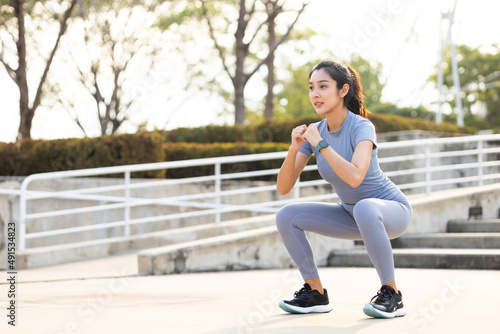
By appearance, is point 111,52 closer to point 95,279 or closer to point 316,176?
point 316,176

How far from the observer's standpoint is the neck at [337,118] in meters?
4.19

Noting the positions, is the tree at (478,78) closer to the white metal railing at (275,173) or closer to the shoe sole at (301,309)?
the white metal railing at (275,173)

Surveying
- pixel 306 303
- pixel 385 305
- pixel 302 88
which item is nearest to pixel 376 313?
pixel 385 305

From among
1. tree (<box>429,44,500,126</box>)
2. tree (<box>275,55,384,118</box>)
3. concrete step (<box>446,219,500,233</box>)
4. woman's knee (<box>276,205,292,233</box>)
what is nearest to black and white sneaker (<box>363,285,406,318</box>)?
woman's knee (<box>276,205,292,233</box>)

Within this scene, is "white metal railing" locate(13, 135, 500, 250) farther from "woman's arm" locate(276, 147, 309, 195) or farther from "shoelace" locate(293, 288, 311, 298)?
"shoelace" locate(293, 288, 311, 298)

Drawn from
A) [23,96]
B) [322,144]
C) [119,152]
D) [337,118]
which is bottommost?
[322,144]

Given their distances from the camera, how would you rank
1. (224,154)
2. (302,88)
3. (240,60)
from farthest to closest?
(302,88) → (240,60) → (224,154)

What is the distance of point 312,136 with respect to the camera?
401 cm

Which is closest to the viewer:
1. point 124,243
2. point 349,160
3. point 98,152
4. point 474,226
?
point 349,160

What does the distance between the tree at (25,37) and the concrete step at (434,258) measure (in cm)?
1055

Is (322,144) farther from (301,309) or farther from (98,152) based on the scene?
(98,152)

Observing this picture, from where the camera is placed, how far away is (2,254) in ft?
Result: 31.3

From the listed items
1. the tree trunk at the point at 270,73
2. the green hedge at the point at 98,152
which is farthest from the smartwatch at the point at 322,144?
the tree trunk at the point at 270,73

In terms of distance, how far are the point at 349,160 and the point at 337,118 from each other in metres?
0.27
